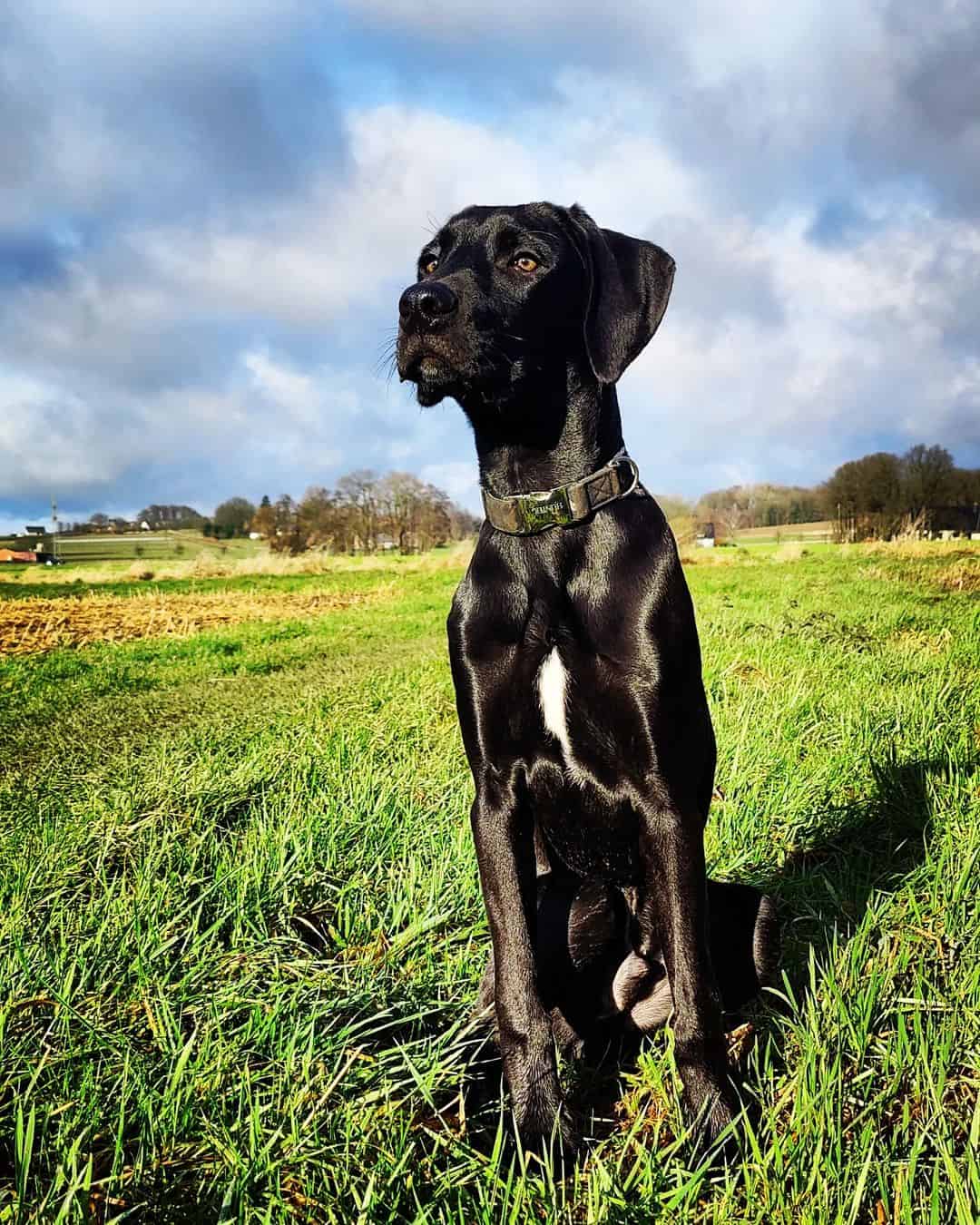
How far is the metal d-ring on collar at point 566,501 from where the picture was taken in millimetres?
2283

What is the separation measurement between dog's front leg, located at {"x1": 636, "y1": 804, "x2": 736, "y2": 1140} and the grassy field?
87 millimetres

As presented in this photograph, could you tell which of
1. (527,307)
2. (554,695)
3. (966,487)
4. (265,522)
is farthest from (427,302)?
(265,522)

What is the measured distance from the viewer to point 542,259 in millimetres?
2547

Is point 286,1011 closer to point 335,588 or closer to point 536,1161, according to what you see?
point 536,1161

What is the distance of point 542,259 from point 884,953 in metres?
2.29

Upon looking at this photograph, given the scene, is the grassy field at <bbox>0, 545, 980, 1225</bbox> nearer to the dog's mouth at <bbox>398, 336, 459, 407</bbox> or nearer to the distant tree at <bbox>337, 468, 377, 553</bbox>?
the dog's mouth at <bbox>398, 336, 459, 407</bbox>

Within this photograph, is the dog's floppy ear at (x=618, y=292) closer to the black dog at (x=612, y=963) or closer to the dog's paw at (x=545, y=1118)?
the black dog at (x=612, y=963)

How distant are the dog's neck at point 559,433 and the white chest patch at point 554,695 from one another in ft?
1.73

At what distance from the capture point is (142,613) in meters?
17.2

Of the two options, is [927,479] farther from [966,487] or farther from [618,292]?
[618,292]

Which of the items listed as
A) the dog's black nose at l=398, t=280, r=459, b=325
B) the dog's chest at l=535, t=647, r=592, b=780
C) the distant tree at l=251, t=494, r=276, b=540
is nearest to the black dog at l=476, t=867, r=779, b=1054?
the dog's chest at l=535, t=647, r=592, b=780

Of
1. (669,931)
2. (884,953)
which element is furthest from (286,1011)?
(884,953)

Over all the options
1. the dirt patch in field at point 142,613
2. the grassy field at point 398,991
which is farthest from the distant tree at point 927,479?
the grassy field at point 398,991

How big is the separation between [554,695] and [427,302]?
3.60 feet
